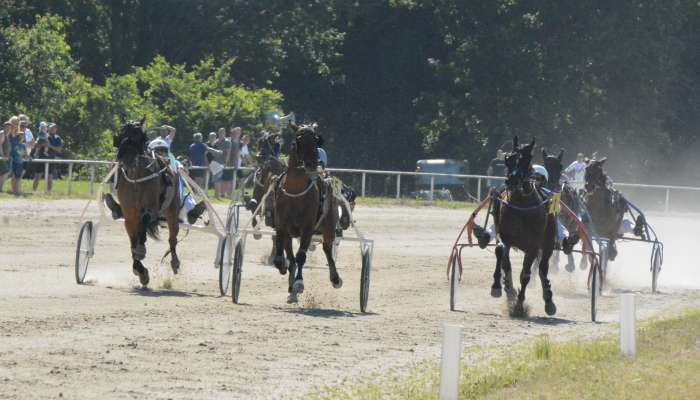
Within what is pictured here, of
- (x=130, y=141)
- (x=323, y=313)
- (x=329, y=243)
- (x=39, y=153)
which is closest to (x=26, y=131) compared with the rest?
(x=39, y=153)

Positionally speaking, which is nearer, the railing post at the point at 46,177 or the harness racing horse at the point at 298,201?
the harness racing horse at the point at 298,201

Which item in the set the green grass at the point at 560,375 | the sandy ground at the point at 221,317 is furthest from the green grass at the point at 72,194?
the green grass at the point at 560,375

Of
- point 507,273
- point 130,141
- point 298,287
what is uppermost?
→ point 130,141

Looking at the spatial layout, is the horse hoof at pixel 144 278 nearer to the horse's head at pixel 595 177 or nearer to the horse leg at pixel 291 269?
the horse leg at pixel 291 269

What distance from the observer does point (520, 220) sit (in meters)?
15.4

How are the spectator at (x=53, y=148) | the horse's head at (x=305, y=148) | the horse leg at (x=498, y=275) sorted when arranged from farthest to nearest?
1. the spectator at (x=53, y=148)
2. the horse leg at (x=498, y=275)
3. the horse's head at (x=305, y=148)

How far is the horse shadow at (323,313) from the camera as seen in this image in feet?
47.1

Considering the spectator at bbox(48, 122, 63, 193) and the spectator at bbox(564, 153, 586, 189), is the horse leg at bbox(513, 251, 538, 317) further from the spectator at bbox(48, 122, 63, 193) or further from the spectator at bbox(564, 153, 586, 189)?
the spectator at bbox(48, 122, 63, 193)

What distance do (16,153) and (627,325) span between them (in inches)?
633

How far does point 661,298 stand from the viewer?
765 inches

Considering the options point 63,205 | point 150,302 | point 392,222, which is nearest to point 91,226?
point 150,302

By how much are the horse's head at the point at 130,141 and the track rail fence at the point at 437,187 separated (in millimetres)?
13813

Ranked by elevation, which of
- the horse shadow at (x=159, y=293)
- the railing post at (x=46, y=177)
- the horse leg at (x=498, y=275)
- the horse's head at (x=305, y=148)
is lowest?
the horse shadow at (x=159, y=293)

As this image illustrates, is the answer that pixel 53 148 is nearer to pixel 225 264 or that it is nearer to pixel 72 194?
pixel 72 194
